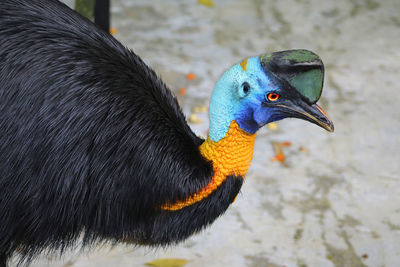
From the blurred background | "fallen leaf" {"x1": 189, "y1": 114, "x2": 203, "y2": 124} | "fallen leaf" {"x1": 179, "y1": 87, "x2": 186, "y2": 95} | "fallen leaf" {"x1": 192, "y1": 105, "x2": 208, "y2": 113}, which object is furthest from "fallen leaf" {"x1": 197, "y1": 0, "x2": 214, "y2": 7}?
"fallen leaf" {"x1": 189, "y1": 114, "x2": 203, "y2": 124}

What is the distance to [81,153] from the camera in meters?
1.94

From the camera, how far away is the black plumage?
1.92m

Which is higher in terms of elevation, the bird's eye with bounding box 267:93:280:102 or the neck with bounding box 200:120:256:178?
the bird's eye with bounding box 267:93:280:102

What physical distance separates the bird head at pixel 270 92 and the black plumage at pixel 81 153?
17cm

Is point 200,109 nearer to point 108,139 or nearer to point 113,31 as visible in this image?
point 113,31

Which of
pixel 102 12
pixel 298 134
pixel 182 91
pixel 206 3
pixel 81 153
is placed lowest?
pixel 81 153

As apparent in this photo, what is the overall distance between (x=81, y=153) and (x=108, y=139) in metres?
0.08

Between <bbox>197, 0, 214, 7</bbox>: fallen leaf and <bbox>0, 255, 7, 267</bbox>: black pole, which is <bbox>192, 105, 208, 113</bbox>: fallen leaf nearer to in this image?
<bbox>197, 0, 214, 7</bbox>: fallen leaf

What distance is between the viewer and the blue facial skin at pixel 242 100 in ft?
6.23

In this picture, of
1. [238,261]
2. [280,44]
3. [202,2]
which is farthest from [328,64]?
[238,261]

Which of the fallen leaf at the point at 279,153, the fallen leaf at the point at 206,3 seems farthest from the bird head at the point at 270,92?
the fallen leaf at the point at 206,3

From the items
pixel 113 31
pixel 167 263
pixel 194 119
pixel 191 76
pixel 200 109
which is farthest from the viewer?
pixel 113 31

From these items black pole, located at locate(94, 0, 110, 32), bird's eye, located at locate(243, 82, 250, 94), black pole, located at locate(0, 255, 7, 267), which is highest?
black pole, located at locate(94, 0, 110, 32)

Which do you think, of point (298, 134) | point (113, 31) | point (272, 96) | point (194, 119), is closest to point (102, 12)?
point (194, 119)
